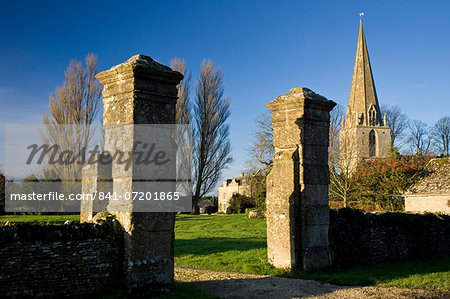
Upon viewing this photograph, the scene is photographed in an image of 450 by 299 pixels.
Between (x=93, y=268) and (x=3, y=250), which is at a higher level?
(x=3, y=250)

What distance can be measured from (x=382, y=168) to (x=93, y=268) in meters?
20.2

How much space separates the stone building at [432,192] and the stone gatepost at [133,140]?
15.8 metres

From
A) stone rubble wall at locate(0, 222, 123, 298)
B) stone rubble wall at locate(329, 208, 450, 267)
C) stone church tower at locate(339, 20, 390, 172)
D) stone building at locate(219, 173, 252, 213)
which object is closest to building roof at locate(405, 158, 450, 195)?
stone rubble wall at locate(329, 208, 450, 267)

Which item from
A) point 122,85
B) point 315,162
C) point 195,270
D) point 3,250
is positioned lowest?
point 195,270

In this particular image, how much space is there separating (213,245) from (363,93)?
40.9 metres

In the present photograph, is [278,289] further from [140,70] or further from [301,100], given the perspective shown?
[140,70]

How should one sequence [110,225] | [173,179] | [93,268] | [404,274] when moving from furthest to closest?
[404,274] → [173,179] → [110,225] → [93,268]

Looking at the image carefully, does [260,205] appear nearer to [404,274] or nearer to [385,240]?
[385,240]

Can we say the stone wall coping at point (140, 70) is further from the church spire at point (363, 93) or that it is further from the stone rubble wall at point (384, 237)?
the church spire at point (363, 93)

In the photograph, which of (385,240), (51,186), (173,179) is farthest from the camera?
(51,186)

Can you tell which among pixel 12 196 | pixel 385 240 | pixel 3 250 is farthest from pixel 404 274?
pixel 12 196

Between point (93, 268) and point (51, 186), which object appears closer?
point (93, 268)

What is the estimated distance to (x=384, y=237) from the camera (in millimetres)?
9719

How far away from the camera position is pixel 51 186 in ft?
84.5
